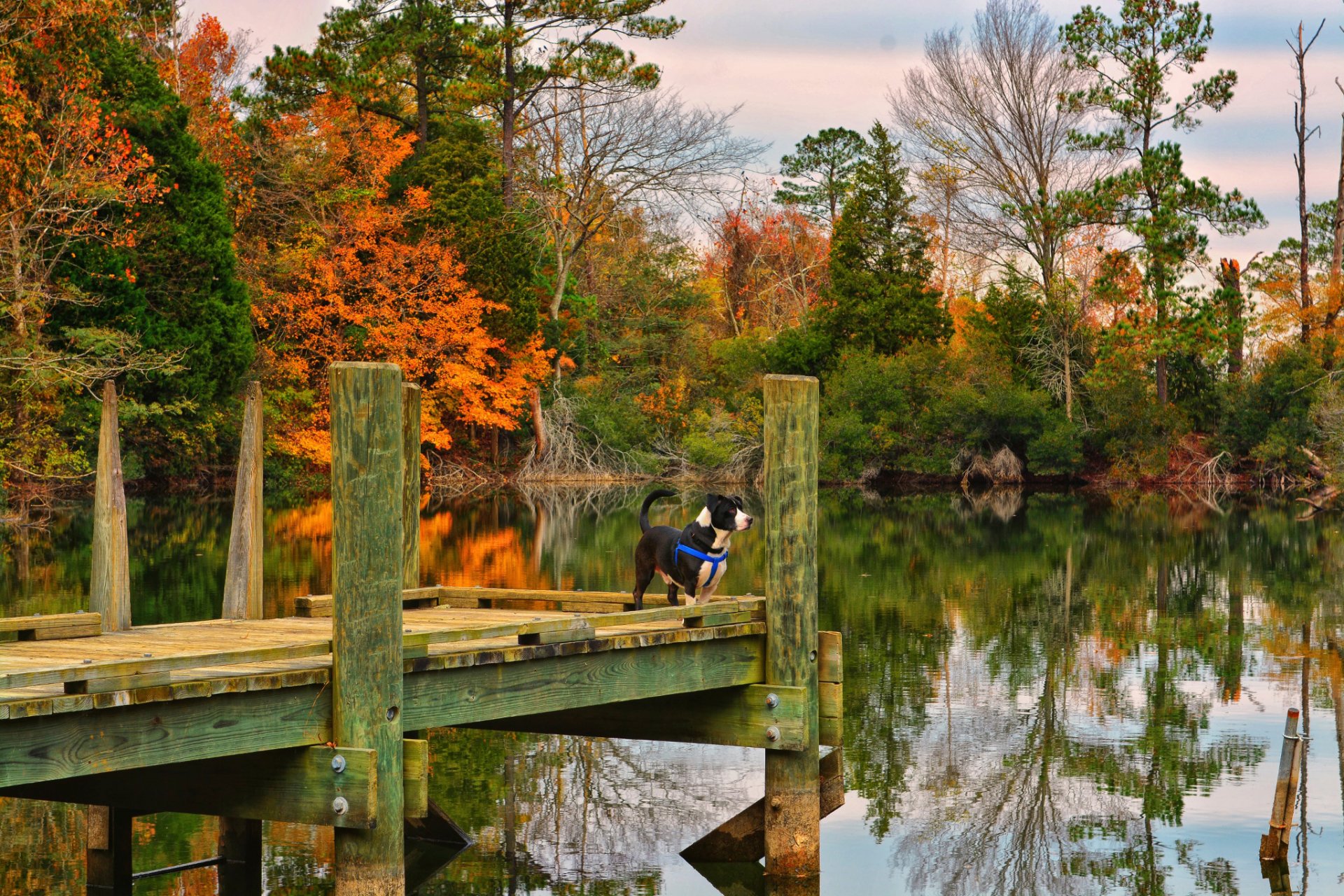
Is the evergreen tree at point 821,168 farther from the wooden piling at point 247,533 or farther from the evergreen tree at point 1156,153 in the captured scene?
the wooden piling at point 247,533

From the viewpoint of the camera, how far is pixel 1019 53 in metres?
43.5

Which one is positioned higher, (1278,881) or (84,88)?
(84,88)

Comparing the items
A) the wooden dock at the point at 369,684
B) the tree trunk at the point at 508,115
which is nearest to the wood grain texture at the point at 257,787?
the wooden dock at the point at 369,684

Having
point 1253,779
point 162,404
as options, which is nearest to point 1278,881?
point 1253,779

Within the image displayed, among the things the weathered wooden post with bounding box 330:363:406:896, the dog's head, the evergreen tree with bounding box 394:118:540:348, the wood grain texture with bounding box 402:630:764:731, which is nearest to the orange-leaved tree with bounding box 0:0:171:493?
the evergreen tree with bounding box 394:118:540:348

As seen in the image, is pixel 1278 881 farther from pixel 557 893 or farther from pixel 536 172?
pixel 536 172

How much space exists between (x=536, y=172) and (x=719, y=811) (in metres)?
34.4

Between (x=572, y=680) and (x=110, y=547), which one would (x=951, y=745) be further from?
(x=110, y=547)

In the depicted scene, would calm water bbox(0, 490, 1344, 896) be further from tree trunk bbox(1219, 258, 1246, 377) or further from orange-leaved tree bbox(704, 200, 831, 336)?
orange-leaved tree bbox(704, 200, 831, 336)

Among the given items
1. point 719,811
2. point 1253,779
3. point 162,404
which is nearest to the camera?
point 719,811

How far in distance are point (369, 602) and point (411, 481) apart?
9.70ft

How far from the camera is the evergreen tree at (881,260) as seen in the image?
43.7 m

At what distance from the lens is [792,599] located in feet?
26.3

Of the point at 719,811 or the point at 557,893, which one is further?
the point at 719,811
